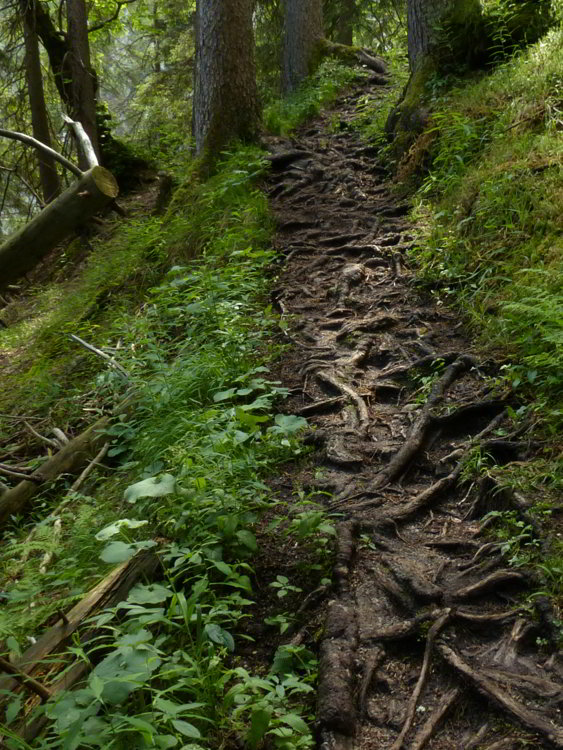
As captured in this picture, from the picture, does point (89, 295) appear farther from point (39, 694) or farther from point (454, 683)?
point (454, 683)

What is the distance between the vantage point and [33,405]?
20.5 ft

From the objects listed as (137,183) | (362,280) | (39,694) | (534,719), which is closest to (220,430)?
(39,694)

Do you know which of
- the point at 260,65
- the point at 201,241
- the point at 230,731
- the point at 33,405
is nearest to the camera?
the point at 230,731

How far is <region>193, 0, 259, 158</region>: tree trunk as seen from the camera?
30.0 feet

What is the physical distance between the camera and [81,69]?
39.3ft

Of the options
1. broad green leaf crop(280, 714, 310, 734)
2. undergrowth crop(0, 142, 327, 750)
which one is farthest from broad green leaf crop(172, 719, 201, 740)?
broad green leaf crop(280, 714, 310, 734)

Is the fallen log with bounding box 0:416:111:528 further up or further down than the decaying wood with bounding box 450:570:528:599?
further up

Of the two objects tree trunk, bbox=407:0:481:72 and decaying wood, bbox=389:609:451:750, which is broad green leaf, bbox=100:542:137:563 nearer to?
decaying wood, bbox=389:609:451:750

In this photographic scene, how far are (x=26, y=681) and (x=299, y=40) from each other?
53.8 feet

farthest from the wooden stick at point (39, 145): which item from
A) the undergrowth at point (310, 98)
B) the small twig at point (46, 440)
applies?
the undergrowth at point (310, 98)

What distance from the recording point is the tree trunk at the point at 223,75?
9141 mm

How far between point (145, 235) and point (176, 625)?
7.27 meters

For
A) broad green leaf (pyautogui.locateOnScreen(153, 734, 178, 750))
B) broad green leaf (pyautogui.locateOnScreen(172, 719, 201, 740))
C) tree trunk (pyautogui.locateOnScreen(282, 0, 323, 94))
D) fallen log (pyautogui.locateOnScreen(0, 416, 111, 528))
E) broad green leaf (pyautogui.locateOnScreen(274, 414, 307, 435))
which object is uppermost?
tree trunk (pyautogui.locateOnScreen(282, 0, 323, 94))

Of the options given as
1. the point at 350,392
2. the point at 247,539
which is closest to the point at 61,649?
the point at 247,539
